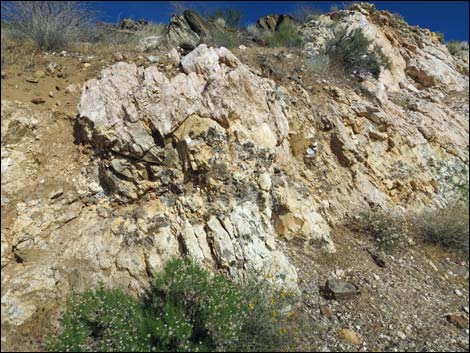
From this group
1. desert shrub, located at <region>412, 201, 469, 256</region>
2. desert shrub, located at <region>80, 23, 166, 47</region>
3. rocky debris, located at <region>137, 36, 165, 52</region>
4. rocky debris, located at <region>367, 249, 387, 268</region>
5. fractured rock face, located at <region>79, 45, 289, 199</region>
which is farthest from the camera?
desert shrub, located at <region>80, 23, 166, 47</region>

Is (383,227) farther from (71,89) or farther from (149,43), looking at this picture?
(149,43)

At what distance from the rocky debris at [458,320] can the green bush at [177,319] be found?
2.34 m

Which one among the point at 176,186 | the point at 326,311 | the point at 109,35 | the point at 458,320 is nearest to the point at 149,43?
the point at 109,35

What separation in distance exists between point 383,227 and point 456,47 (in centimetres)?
1154

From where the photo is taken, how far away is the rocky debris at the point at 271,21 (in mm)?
10312

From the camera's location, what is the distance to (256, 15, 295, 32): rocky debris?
10312 mm

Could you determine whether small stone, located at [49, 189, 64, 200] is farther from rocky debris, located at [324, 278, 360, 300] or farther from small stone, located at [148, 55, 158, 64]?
rocky debris, located at [324, 278, 360, 300]

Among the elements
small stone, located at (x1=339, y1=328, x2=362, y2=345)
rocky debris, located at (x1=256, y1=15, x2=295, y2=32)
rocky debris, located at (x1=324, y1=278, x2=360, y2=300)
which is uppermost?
rocky debris, located at (x1=256, y1=15, x2=295, y2=32)

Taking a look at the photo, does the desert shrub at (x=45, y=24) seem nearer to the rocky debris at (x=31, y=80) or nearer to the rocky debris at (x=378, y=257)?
the rocky debris at (x=31, y=80)

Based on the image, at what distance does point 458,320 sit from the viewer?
404 centimetres

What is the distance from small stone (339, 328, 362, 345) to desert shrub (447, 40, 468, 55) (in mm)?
13274

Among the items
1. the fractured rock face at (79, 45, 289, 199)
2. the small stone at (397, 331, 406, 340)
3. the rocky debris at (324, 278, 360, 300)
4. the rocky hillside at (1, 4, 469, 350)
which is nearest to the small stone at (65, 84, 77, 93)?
the rocky hillside at (1, 4, 469, 350)

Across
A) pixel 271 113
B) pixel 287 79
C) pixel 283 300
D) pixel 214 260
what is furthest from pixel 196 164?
pixel 287 79

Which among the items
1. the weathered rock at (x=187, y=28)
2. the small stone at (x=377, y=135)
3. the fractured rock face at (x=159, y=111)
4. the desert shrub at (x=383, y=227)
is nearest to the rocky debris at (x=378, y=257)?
the desert shrub at (x=383, y=227)
